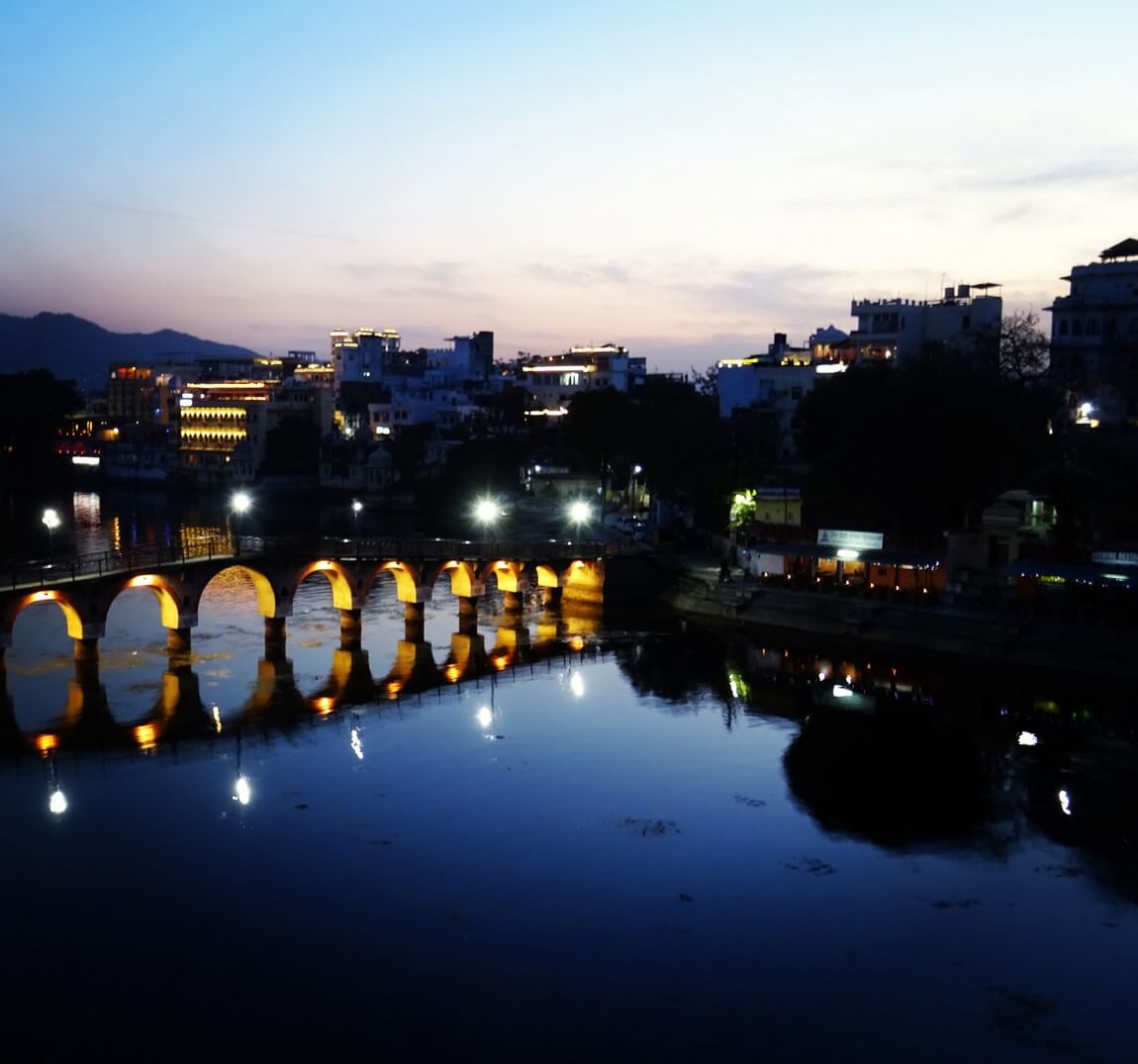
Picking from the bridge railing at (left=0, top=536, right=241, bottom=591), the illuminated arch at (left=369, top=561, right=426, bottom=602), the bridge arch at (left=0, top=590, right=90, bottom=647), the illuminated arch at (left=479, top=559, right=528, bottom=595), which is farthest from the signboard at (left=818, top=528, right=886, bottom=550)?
the bridge arch at (left=0, top=590, right=90, bottom=647)

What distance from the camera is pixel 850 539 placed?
177 feet

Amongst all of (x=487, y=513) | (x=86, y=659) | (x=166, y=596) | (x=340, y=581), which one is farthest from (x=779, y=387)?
(x=86, y=659)

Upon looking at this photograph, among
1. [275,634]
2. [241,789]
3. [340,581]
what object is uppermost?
[340,581]

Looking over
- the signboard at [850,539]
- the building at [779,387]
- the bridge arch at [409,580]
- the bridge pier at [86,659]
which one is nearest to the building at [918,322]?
the building at [779,387]

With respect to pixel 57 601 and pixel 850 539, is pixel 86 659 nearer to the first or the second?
pixel 57 601

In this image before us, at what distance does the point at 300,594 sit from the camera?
60344mm

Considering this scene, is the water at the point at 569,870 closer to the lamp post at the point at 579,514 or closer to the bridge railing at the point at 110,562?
the bridge railing at the point at 110,562

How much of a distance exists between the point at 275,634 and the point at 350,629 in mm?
3426

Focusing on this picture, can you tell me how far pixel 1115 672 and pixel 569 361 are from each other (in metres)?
105

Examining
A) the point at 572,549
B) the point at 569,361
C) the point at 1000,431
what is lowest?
the point at 572,549

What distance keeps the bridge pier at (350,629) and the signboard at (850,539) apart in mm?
21196

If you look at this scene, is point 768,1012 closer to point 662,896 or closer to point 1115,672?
point 662,896

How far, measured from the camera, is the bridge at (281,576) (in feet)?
132

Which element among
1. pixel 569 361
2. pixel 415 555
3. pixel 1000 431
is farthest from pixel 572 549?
pixel 569 361
